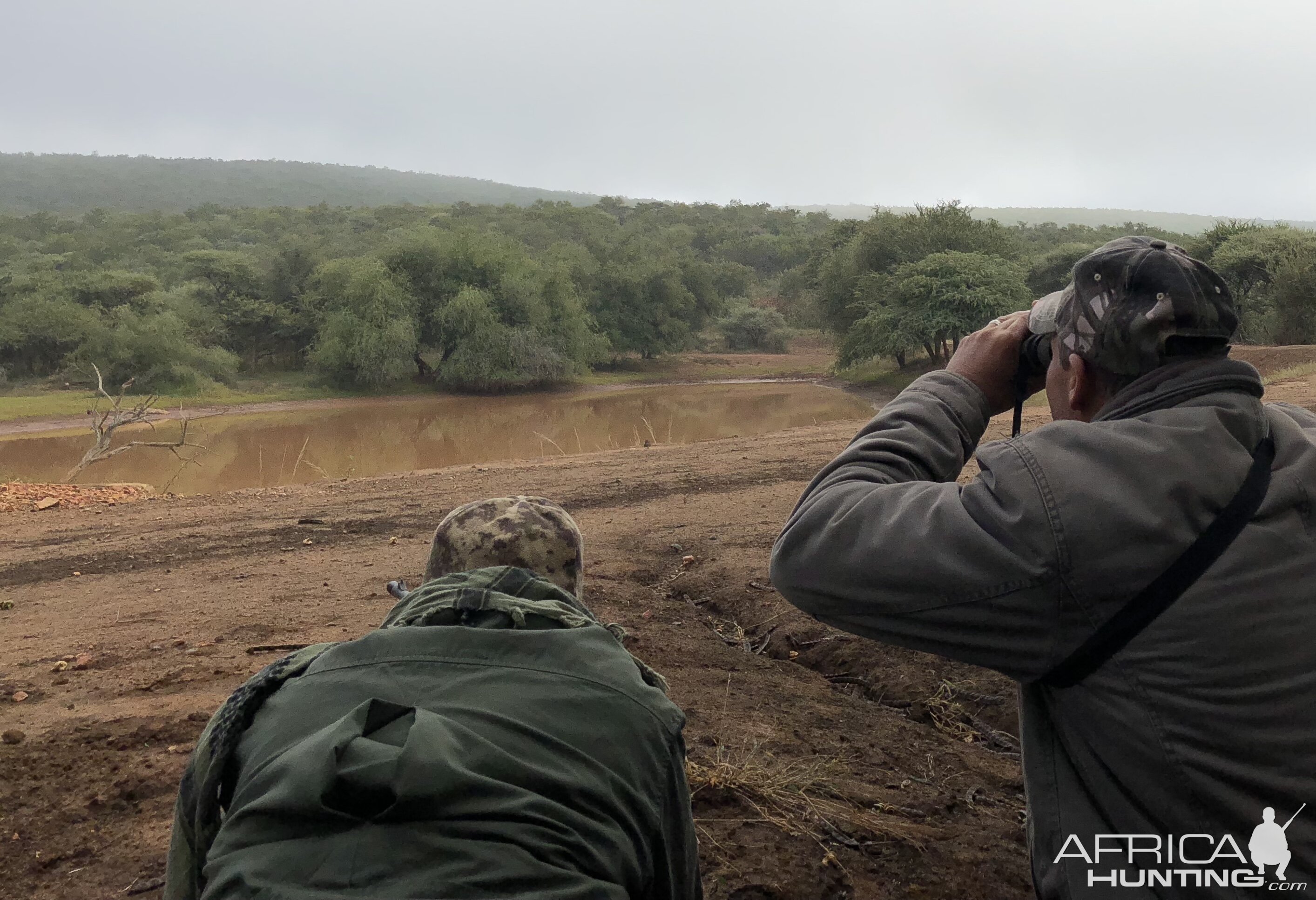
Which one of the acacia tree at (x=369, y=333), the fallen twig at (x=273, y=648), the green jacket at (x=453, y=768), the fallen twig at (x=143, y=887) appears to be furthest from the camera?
the acacia tree at (x=369, y=333)

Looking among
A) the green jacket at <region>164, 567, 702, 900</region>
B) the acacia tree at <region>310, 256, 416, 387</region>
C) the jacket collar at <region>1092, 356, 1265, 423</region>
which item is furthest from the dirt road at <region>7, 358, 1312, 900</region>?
the acacia tree at <region>310, 256, 416, 387</region>

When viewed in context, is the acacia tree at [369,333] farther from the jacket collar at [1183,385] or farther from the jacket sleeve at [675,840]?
the jacket collar at [1183,385]

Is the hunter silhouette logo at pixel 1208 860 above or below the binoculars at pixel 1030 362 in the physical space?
below

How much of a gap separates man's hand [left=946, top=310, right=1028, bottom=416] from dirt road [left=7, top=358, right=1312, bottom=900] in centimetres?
163

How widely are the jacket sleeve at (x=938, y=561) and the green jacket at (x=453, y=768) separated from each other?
0.35 metres

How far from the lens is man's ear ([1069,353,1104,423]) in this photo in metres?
1.47

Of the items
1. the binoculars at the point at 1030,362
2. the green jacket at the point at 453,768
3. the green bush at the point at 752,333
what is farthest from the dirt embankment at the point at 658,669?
the green bush at the point at 752,333

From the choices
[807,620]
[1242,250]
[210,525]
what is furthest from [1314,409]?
[1242,250]

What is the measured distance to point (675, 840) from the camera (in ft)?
5.23

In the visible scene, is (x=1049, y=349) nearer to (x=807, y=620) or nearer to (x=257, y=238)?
(x=807, y=620)

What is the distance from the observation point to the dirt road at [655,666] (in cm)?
290

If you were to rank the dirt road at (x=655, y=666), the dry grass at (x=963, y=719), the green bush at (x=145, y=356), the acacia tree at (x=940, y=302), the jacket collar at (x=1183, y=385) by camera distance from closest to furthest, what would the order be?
the jacket collar at (x=1183, y=385)
the dirt road at (x=655, y=666)
the dry grass at (x=963, y=719)
the acacia tree at (x=940, y=302)
the green bush at (x=145, y=356)

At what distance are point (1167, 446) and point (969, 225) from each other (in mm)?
35844

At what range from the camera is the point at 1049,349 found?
1.59m
